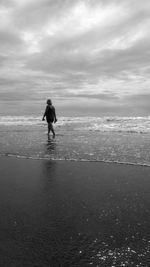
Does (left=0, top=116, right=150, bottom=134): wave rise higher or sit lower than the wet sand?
higher

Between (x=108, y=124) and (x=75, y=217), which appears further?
(x=108, y=124)

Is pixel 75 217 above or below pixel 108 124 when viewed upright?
below

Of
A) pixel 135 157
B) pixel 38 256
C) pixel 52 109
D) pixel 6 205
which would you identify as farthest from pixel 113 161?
pixel 52 109

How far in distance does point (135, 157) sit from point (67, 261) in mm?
8552

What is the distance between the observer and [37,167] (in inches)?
403

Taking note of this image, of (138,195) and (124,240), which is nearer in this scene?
(124,240)

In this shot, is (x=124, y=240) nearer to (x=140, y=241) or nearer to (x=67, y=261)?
(x=140, y=241)

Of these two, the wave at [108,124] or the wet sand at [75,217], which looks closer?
the wet sand at [75,217]

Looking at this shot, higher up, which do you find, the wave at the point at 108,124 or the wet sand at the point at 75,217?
the wave at the point at 108,124

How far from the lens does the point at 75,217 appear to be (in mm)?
5609

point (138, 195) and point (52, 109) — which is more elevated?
point (52, 109)

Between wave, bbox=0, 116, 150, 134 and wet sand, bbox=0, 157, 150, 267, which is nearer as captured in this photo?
wet sand, bbox=0, 157, 150, 267

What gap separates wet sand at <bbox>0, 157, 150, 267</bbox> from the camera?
4133mm

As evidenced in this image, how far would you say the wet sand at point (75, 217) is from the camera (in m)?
4.13
